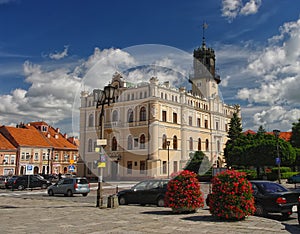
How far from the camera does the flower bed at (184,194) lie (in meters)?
14.1

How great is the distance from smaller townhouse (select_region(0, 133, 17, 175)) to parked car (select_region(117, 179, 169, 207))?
5341cm

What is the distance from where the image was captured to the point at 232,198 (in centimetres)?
1174

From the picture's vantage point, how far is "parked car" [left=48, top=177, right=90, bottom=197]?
27.9m

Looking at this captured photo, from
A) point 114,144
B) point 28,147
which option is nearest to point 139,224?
point 114,144

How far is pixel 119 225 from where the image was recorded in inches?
471

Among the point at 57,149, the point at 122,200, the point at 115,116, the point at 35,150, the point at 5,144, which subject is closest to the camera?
the point at 122,200

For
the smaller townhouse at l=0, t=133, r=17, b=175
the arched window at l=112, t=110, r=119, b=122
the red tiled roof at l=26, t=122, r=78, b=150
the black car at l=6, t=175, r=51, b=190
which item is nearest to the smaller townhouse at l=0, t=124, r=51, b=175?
the smaller townhouse at l=0, t=133, r=17, b=175

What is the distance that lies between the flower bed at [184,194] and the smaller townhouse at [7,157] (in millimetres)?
59941

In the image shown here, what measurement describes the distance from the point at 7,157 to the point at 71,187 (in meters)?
44.9

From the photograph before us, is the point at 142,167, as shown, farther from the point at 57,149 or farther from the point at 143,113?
the point at 57,149

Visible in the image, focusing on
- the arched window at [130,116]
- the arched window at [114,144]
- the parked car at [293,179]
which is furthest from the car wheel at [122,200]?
the arched window at [114,144]

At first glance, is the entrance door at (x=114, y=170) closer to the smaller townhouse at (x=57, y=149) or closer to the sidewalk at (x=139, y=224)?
the smaller townhouse at (x=57, y=149)

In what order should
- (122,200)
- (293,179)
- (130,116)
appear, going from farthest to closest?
(130,116) < (293,179) < (122,200)

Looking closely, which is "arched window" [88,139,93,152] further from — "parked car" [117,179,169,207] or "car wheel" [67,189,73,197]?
"parked car" [117,179,169,207]
